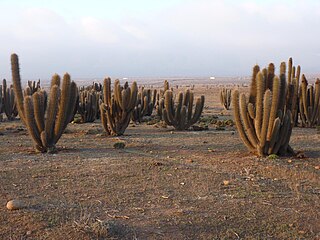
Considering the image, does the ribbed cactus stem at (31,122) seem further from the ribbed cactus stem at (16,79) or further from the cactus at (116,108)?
the cactus at (116,108)

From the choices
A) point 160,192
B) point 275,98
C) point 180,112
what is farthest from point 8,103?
point 160,192

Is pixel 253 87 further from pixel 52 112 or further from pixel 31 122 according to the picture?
pixel 31 122

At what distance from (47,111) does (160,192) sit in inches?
201

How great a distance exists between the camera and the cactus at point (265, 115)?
33.5ft

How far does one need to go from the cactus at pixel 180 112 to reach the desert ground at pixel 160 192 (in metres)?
4.23

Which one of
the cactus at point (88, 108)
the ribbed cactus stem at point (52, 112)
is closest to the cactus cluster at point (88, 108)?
the cactus at point (88, 108)

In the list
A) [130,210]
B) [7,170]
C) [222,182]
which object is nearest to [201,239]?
[130,210]

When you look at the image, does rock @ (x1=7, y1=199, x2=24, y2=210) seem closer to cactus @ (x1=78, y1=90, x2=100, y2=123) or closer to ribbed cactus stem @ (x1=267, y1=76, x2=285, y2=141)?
ribbed cactus stem @ (x1=267, y1=76, x2=285, y2=141)

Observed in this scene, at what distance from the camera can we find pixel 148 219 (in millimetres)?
6164

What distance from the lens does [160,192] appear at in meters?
7.55

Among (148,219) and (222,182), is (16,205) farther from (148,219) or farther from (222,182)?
(222,182)

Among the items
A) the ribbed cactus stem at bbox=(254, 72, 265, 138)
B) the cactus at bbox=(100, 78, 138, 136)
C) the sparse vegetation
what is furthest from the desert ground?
the cactus at bbox=(100, 78, 138, 136)

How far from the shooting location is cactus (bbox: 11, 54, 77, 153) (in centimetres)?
1129

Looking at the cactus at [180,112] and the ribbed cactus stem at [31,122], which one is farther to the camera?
the cactus at [180,112]
